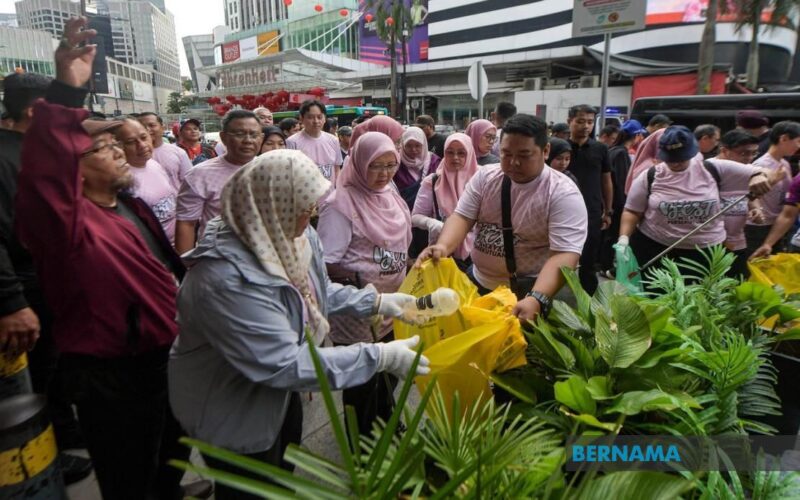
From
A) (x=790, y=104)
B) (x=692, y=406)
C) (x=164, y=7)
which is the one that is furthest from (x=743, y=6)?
(x=164, y=7)

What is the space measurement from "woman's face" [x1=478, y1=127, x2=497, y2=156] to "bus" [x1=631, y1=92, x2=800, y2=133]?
534 centimetres

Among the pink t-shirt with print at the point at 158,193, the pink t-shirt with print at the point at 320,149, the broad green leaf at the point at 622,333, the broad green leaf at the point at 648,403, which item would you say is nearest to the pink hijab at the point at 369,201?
the broad green leaf at the point at 622,333

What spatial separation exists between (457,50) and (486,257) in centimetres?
4376

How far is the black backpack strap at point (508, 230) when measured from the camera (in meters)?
2.31

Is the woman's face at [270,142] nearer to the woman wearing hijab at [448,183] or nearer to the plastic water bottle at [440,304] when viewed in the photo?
the woman wearing hijab at [448,183]

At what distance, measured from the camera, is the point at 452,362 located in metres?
1.49

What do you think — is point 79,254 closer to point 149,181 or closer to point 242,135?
point 242,135

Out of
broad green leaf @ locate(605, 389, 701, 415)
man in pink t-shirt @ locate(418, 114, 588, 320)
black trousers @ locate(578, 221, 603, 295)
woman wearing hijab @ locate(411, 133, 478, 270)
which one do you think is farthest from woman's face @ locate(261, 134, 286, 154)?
broad green leaf @ locate(605, 389, 701, 415)

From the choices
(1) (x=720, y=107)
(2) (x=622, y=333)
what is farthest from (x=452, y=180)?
(1) (x=720, y=107)

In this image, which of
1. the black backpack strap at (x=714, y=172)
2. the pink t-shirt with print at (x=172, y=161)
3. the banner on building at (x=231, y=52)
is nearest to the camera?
the black backpack strap at (x=714, y=172)

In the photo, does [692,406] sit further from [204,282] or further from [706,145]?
[706,145]

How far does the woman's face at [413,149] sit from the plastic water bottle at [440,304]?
2507 mm

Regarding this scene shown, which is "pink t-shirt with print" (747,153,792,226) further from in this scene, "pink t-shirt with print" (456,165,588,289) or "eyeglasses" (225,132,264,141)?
"eyeglasses" (225,132,264,141)

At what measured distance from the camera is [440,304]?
1.71 meters
